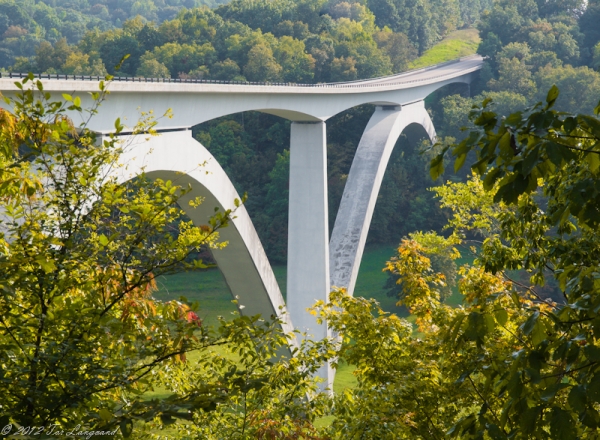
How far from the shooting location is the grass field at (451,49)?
71037 millimetres

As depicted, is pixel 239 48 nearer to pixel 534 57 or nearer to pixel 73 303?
pixel 534 57

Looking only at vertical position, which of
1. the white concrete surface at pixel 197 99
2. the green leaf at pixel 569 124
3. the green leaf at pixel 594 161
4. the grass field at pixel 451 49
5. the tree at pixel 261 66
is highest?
the grass field at pixel 451 49

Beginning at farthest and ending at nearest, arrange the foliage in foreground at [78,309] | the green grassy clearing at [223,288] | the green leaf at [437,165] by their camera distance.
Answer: the green grassy clearing at [223,288], the foliage in foreground at [78,309], the green leaf at [437,165]

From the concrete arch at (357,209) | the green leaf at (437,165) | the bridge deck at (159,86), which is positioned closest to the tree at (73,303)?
the green leaf at (437,165)

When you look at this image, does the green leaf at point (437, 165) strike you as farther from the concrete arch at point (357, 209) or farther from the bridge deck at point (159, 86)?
the concrete arch at point (357, 209)

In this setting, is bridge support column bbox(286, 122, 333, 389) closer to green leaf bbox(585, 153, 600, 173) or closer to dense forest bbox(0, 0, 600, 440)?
dense forest bbox(0, 0, 600, 440)

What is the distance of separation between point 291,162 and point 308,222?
6.51 feet

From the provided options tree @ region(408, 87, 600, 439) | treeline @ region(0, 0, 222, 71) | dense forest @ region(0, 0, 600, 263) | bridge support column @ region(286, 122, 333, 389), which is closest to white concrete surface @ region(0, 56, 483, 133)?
bridge support column @ region(286, 122, 333, 389)

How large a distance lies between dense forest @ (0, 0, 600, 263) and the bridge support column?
1900 centimetres

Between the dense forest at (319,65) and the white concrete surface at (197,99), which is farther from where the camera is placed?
the dense forest at (319,65)

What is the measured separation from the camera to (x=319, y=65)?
50031 mm

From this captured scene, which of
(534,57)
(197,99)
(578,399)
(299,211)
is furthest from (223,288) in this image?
(578,399)

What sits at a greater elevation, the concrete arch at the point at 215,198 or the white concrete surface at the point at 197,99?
the white concrete surface at the point at 197,99

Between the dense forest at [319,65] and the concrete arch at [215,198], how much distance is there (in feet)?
77.2
